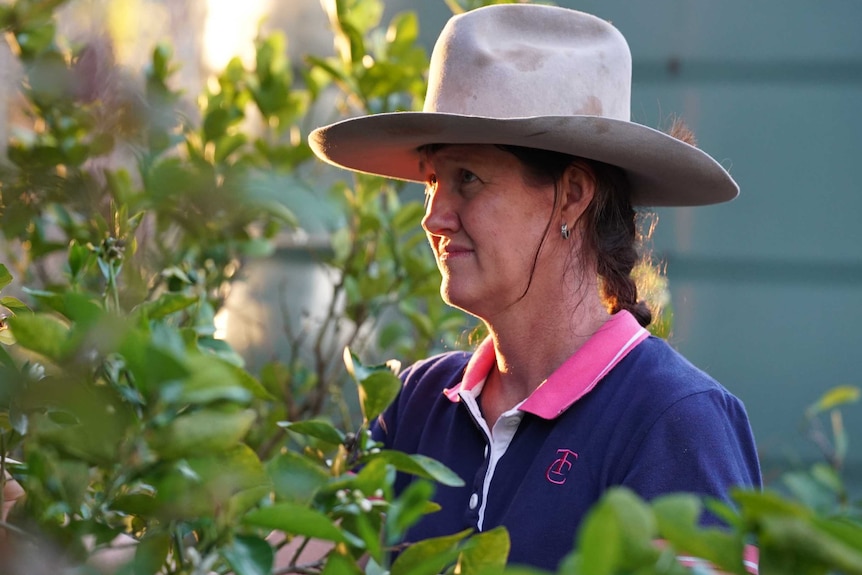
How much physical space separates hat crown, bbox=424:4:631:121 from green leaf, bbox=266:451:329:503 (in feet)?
3.63

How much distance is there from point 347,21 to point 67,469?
204 cm

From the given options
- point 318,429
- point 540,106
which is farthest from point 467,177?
point 318,429

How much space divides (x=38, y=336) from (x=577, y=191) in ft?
4.67

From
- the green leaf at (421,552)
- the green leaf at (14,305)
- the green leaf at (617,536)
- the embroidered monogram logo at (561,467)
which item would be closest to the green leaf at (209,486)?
the green leaf at (421,552)

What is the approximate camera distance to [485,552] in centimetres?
73

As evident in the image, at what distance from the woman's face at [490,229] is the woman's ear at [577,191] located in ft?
0.11

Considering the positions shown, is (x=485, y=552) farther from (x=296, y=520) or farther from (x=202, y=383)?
(x=202, y=383)

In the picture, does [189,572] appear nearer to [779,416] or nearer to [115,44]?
[115,44]

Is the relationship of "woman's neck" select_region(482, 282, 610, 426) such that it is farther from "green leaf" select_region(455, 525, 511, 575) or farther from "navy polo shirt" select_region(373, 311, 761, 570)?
"green leaf" select_region(455, 525, 511, 575)

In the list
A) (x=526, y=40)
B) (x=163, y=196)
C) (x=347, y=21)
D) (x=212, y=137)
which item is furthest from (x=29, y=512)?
(x=347, y=21)

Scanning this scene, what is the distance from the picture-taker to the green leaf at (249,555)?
0.70 m

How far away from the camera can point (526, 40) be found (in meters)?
1.92

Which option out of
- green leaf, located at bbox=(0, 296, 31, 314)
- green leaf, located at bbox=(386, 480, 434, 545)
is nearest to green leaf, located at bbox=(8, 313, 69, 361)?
green leaf, located at bbox=(386, 480, 434, 545)

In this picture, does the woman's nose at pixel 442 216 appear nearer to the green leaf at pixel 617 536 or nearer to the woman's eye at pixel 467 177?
the woman's eye at pixel 467 177
